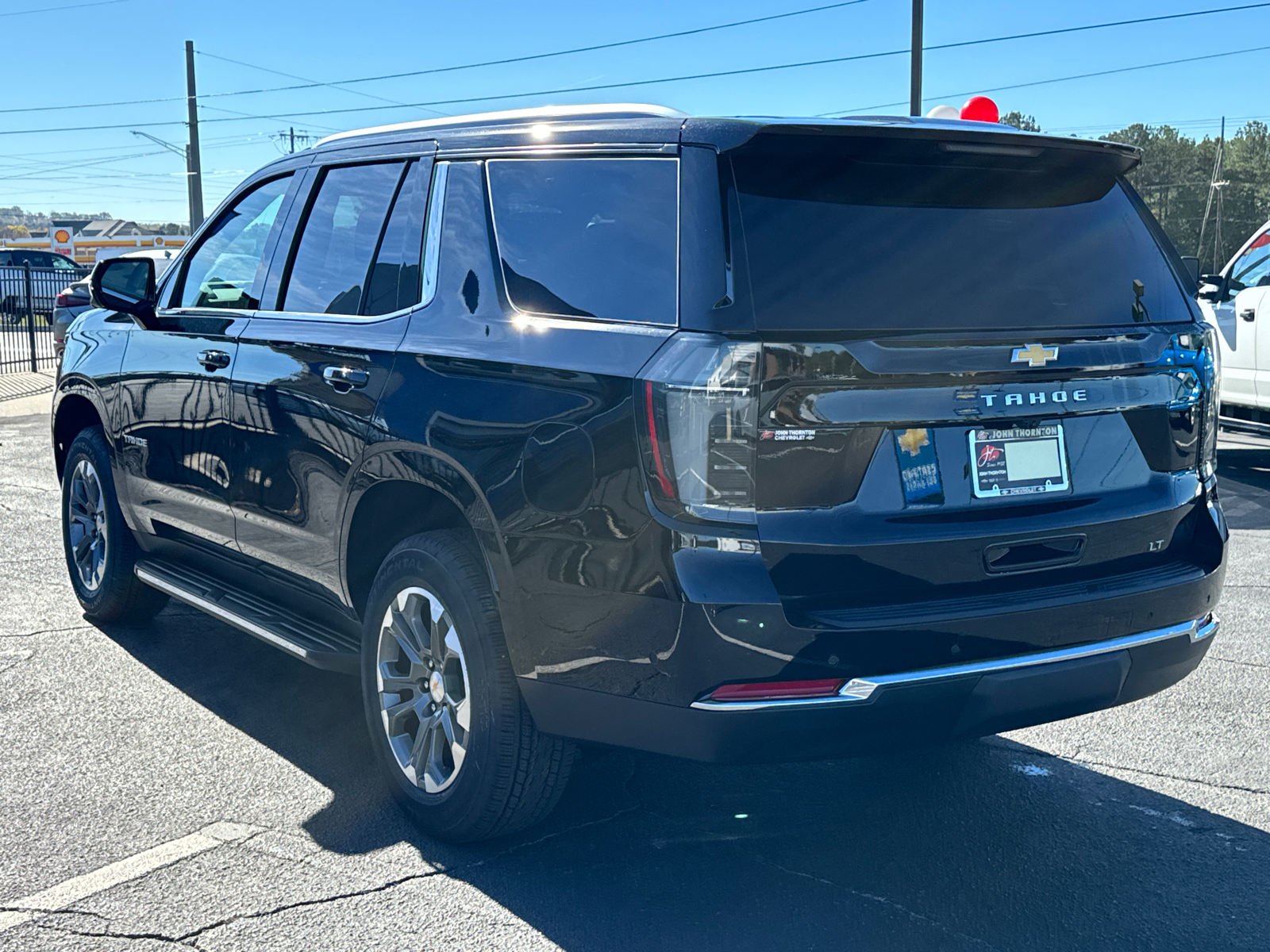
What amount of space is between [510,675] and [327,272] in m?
1.65

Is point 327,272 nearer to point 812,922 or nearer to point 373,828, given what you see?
point 373,828

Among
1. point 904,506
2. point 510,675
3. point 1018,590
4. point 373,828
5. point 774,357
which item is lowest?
point 373,828

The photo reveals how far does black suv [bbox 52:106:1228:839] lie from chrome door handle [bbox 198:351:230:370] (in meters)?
0.67

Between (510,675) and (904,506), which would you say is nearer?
(904,506)

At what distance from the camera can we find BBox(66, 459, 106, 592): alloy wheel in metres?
5.74

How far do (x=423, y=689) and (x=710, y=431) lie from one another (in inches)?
53.3

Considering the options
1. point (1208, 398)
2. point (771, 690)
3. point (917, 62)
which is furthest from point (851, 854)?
point (917, 62)

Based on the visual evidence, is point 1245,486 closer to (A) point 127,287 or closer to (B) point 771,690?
(A) point 127,287

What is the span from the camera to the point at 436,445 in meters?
3.47

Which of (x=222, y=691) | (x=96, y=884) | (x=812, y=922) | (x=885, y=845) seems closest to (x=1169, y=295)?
(x=885, y=845)

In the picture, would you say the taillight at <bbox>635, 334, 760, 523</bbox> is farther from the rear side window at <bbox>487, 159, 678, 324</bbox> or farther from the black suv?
the rear side window at <bbox>487, 159, 678, 324</bbox>

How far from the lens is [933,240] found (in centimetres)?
318

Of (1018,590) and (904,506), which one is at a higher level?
(904,506)

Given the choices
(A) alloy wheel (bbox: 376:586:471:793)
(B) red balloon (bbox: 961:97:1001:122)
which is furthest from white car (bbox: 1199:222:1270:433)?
(A) alloy wheel (bbox: 376:586:471:793)
